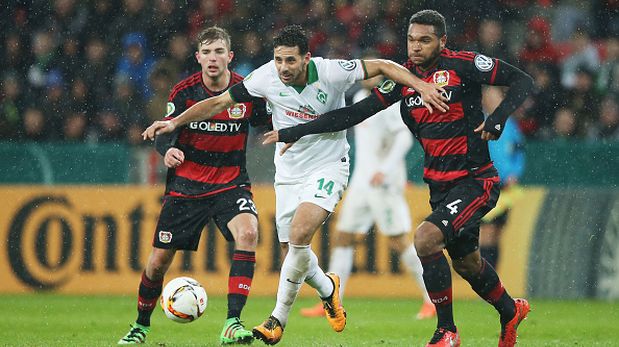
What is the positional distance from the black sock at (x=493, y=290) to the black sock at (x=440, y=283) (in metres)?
0.38

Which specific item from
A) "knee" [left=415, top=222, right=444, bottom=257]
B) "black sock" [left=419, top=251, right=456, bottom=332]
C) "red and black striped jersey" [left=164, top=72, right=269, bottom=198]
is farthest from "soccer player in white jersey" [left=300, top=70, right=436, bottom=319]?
"knee" [left=415, top=222, right=444, bottom=257]

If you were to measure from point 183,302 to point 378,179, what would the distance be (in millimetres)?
3613

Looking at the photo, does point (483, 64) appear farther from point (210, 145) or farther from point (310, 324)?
point (310, 324)

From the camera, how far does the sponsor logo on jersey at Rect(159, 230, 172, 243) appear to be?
8.30 meters

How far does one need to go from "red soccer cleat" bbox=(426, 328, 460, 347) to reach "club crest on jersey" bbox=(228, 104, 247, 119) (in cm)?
233

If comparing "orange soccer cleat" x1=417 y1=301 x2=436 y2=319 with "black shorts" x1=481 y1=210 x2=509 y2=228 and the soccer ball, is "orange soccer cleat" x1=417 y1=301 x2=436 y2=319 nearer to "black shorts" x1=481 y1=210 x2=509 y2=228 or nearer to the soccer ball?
"black shorts" x1=481 y1=210 x2=509 y2=228

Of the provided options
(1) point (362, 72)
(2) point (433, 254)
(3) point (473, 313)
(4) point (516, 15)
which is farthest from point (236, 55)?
(2) point (433, 254)

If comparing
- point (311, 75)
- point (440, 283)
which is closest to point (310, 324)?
point (311, 75)

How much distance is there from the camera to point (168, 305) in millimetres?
7738

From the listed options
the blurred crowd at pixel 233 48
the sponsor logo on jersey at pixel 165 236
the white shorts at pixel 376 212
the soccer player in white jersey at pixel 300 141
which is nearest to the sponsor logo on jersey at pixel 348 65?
the soccer player in white jersey at pixel 300 141

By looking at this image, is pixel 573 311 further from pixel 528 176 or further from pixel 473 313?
pixel 528 176

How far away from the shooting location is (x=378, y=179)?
428 inches

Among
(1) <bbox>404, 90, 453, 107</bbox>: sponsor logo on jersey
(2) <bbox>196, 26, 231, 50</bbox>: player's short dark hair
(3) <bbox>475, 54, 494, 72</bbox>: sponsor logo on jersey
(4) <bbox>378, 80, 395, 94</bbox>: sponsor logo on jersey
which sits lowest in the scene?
(1) <bbox>404, 90, 453, 107</bbox>: sponsor logo on jersey

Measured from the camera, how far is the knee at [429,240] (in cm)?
709
